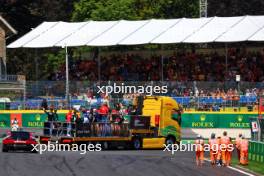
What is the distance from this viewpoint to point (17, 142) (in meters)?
42.4

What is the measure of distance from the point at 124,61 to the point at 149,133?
703 inches

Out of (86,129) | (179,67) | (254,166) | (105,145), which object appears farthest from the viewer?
(179,67)

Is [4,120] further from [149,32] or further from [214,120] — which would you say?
[214,120]

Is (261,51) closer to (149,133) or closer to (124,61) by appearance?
(124,61)

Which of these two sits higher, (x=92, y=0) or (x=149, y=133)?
(x=92, y=0)

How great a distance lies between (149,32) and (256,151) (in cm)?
2277

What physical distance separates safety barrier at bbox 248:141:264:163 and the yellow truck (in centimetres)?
691

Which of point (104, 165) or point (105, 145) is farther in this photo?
point (105, 145)

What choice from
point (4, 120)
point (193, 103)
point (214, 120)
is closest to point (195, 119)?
point (193, 103)

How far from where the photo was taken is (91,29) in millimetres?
63531

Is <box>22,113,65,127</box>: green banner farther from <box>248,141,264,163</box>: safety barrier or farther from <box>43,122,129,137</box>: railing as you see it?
<box>248,141,264,163</box>: safety barrier

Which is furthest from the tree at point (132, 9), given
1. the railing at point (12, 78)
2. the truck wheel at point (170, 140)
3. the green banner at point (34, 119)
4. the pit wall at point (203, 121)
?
the truck wheel at point (170, 140)

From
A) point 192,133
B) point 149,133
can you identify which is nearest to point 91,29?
point 192,133

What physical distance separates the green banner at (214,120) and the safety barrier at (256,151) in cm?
1182
